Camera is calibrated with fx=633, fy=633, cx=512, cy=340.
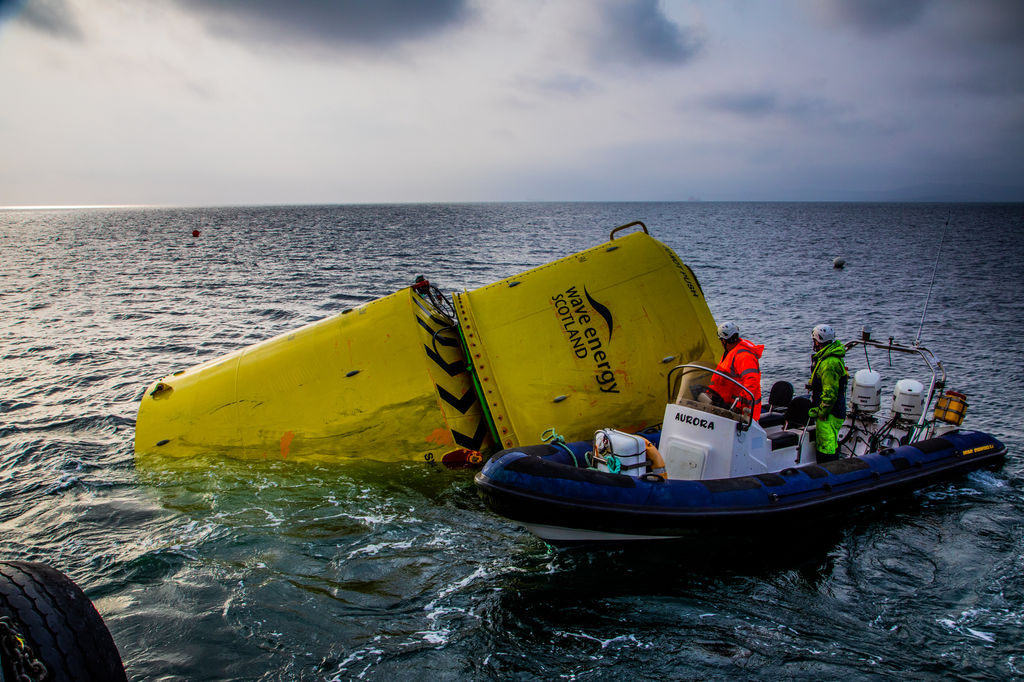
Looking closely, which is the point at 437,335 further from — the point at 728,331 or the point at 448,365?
the point at 728,331

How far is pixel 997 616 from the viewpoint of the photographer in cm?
562

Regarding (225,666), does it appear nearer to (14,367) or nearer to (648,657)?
(648,657)

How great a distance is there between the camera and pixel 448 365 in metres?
7.83

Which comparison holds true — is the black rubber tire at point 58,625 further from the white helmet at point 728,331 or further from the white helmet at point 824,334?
the white helmet at point 824,334

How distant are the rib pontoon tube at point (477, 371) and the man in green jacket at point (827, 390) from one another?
125cm

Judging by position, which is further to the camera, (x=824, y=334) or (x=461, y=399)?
(x=461, y=399)

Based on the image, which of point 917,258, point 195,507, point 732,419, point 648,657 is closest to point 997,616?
point 732,419

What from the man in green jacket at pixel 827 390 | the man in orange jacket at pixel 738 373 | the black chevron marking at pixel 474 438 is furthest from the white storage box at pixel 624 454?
the man in green jacket at pixel 827 390

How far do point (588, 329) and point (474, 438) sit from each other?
75.9 inches

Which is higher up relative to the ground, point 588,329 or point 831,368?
point 588,329

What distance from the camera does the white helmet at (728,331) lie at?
279 inches

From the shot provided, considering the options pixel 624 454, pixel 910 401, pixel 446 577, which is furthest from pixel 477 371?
pixel 910 401

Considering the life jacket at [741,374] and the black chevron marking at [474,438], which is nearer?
the life jacket at [741,374]

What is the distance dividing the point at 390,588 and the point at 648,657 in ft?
7.70
